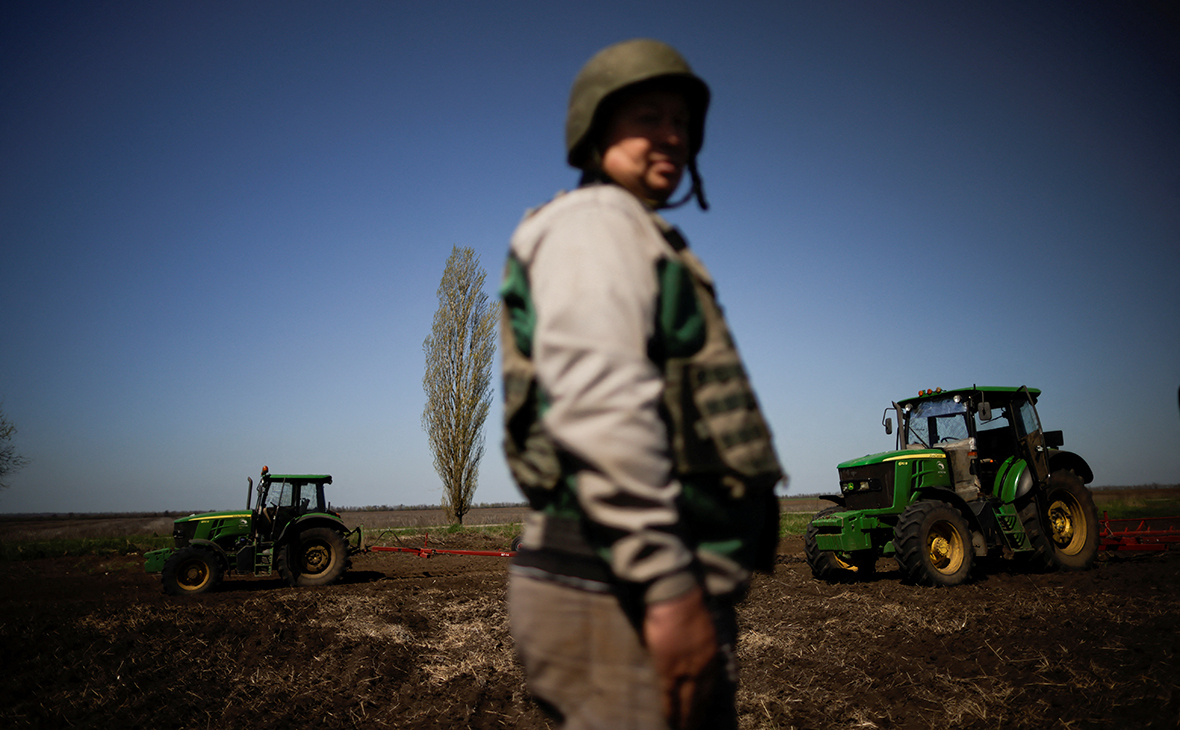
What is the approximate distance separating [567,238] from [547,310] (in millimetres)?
143

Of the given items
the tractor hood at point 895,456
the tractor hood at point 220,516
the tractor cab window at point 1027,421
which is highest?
the tractor cab window at point 1027,421

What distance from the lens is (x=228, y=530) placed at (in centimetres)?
1169

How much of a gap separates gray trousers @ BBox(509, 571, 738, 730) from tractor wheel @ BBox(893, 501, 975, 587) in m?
8.11

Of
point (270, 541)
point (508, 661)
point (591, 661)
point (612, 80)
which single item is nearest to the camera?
point (591, 661)

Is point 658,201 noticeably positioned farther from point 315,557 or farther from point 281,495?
point 281,495

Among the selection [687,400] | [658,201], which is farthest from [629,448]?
[658,201]

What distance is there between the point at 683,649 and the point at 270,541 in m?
12.3

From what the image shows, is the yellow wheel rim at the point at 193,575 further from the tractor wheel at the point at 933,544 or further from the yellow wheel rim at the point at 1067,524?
the yellow wheel rim at the point at 1067,524

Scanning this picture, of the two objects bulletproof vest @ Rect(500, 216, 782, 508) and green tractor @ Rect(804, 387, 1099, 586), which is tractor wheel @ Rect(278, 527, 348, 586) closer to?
green tractor @ Rect(804, 387, 1099, 586)

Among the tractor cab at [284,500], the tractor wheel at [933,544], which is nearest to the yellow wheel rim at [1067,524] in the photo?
the tractor wheel at [933,544]

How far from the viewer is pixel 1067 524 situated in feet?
33.1

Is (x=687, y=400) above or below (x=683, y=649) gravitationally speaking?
above

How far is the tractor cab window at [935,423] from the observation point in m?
9.87

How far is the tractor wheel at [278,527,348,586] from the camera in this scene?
11086mm
